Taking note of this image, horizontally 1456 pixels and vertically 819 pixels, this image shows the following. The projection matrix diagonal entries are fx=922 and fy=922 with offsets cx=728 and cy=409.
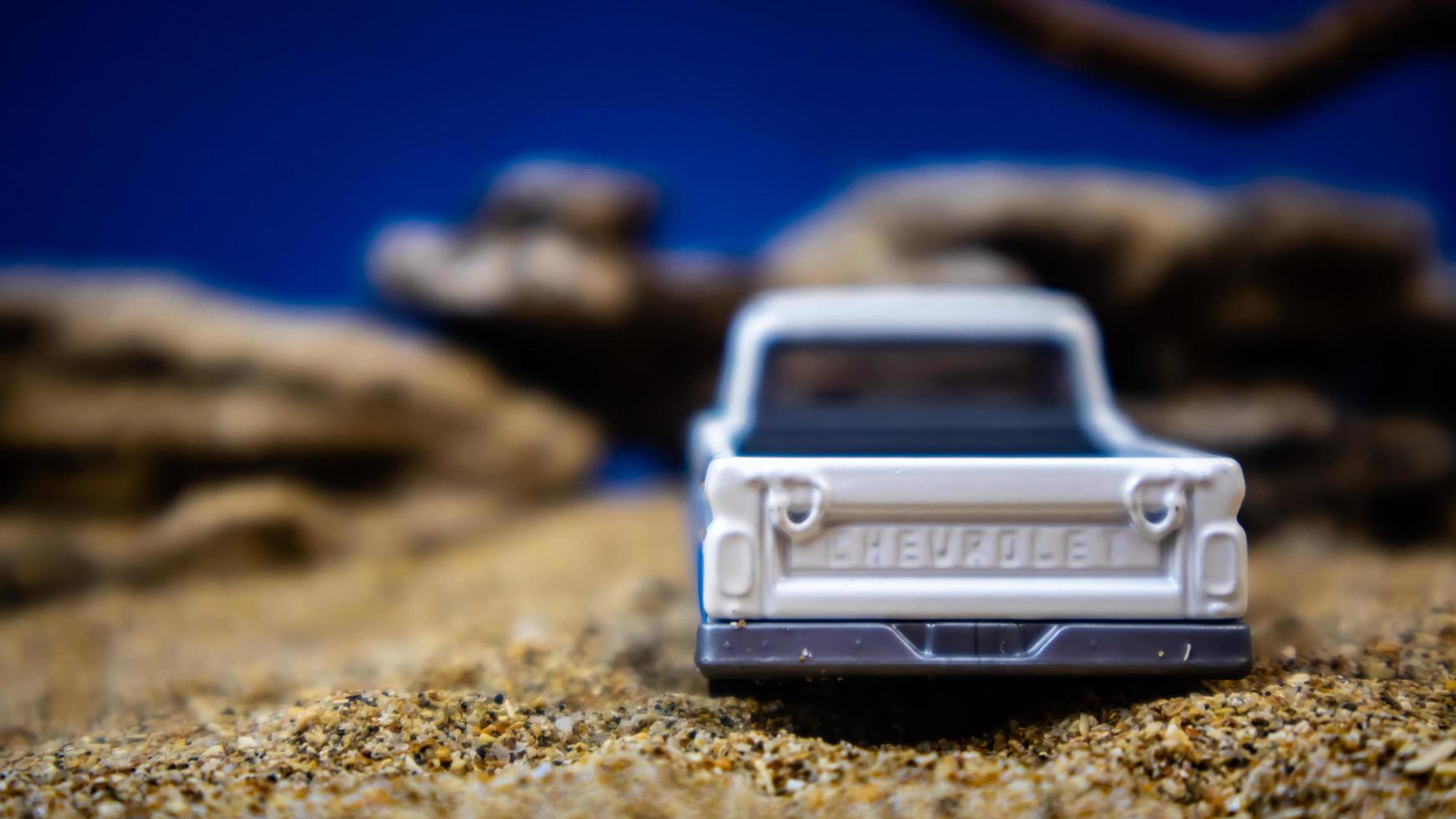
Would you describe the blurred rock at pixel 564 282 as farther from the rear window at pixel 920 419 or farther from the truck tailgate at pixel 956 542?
the truck tailgate at pixel 956 542

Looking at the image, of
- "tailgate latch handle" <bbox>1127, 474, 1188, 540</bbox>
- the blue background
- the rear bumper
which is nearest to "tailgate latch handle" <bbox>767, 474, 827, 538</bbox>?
the rear bumper

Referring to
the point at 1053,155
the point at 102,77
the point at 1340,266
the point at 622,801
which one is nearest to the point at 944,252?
the point at 1053,155

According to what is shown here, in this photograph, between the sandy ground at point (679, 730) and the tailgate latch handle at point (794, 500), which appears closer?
the sandy ground at point (679, 730)

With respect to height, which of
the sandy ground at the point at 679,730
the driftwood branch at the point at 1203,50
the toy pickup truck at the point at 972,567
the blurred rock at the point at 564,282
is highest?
the driftwood branch at the point at 1203,50

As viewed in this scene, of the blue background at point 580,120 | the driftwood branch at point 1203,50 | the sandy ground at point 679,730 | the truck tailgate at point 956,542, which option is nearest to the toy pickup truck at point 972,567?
the truck tailgate at point 956,542

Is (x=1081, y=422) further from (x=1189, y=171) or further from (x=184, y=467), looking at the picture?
(x=184, y=467)

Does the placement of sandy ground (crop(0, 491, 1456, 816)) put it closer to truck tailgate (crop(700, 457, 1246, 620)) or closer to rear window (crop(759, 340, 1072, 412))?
truck tailgate (crop(700, 457, 1246, 620))

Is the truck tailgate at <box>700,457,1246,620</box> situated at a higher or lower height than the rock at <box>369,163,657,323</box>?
lower
